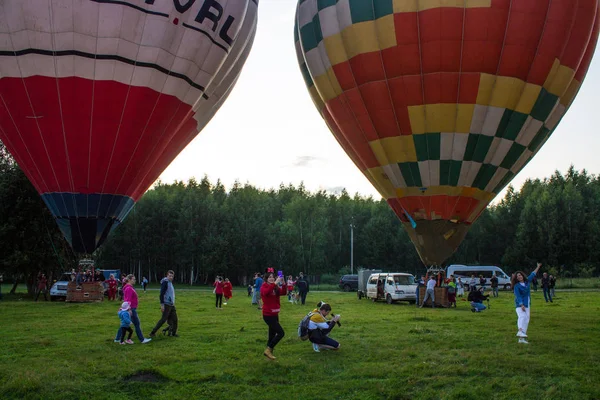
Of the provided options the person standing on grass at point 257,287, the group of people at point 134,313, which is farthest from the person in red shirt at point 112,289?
the group of people at point 134,313

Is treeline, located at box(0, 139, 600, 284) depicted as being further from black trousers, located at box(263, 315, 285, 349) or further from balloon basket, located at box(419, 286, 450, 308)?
black trousers, located at box(263, 315, 285, 349)

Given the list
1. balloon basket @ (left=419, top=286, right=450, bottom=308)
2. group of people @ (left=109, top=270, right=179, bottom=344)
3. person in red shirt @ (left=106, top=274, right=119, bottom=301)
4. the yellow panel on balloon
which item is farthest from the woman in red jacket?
person in red shirt @ (left=106, top=274, right=119, bottom=301)

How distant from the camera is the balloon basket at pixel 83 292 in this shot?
2233 centimetres

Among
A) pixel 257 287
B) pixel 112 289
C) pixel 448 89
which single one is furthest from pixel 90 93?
pixel 112 289

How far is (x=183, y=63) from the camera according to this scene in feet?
46.0

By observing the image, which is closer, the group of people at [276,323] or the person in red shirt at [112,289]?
the group of people at [276,323]

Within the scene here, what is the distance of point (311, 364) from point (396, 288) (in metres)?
15.0

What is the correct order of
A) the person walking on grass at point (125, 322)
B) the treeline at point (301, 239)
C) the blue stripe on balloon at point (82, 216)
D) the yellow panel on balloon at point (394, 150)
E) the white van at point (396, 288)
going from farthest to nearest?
the treeline at point (301, 239), the white van at point (396, 288), the yellow panel on balloon at point (394, 150), the blue stripe on balloon at point (82, 216), the person walking on grass at point (125, 322)

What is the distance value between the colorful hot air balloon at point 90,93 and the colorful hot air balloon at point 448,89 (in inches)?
171

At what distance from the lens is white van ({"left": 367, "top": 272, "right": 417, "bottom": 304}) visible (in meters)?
22.8

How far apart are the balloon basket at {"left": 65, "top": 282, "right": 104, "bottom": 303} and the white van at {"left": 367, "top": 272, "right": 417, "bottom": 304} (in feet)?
39.9

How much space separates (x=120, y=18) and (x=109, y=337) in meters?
7.23

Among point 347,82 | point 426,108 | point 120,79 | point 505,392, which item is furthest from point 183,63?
point 505,392

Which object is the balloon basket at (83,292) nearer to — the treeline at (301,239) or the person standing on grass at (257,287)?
the person standing on grass at (257,287)
